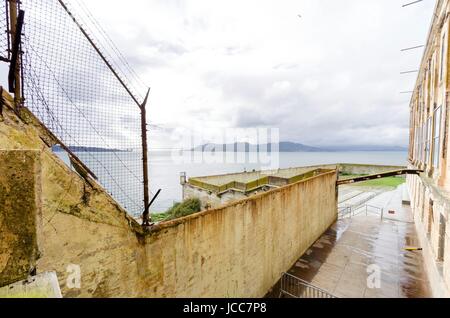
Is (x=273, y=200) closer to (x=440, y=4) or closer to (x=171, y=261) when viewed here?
(x=171, y=261)

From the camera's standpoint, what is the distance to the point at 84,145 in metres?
4.11

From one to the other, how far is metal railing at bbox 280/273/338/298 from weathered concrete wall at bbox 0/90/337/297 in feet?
3.24

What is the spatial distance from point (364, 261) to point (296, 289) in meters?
4.49

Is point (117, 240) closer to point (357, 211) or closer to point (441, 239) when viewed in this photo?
point (441, 239)

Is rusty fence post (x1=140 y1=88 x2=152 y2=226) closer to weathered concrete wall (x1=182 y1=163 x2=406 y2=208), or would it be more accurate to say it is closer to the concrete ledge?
the concrete ledge

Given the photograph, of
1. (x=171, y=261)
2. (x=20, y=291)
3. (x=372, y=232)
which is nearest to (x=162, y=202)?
(x=372, y=232)

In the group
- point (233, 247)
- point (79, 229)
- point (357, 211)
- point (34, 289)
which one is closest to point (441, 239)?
point (233, 247)

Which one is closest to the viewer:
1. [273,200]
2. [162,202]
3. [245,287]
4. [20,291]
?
[20,291]

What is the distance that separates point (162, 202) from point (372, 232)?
28503mm

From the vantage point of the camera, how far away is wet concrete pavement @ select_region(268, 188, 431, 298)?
9094 millimetres

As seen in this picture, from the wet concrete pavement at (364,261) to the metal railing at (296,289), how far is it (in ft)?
1.08

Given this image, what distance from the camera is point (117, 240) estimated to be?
4191mm

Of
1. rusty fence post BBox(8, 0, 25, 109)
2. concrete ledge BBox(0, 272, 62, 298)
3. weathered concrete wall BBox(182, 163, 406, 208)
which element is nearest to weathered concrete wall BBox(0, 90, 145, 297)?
concrete ledge BBox(0, 272, 62, 298)
